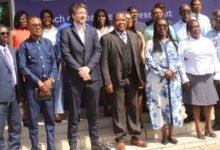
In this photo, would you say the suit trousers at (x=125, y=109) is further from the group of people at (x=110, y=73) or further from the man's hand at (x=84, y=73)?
the man's hand at (x=84, y=73)

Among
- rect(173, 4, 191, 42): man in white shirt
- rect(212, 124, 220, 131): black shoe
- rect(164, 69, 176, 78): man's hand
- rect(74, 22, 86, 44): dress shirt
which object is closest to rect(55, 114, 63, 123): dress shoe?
rect(74, 22, 86, 44): dress shirt

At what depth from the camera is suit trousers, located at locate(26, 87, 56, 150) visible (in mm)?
5328

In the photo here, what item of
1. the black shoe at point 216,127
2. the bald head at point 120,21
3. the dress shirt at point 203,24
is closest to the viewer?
the bald head at point 120,21

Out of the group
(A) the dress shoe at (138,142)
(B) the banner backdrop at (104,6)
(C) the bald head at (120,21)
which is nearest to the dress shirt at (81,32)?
(C) the bald head at (120,21)

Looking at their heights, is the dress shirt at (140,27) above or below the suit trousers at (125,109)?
above

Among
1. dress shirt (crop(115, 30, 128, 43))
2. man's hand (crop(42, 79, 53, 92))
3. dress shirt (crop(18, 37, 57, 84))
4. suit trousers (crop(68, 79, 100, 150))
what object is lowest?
suit trousers (crop(68, 79, 100, 150))

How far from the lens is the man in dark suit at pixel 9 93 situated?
5160 millimetres

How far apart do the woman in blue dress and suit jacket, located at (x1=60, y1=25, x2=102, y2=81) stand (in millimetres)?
846

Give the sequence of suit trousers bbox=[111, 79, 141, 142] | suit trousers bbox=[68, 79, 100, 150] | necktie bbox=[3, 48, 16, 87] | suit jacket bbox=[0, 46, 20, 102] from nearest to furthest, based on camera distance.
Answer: suit jacket bbox=[0, 46, 20, 102] → necktie bbox=[3, 48, 16, 87] → suit trousers bbox=[68, 79, 100, 150] → suit trousers bbox=[111, 79, 141, 142]

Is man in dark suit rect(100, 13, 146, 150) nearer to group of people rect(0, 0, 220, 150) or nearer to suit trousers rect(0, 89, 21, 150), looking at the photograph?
group of people rect(0, 0, 220, 150)

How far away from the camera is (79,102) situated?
18.2 feet

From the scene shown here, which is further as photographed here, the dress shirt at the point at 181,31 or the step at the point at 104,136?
the dress shirt at the point at 181,31

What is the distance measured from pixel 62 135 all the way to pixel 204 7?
4.22m

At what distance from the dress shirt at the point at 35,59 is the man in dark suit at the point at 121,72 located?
0.78 m
